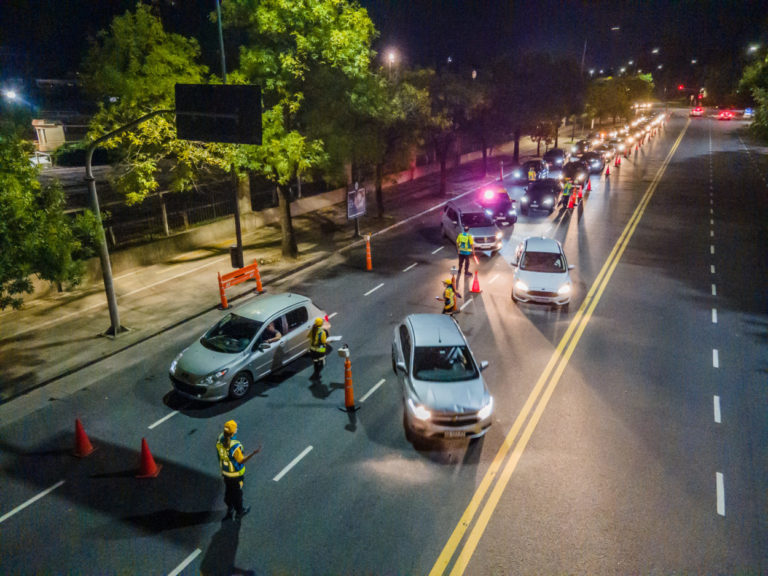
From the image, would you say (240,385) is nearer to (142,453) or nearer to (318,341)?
(318,341)

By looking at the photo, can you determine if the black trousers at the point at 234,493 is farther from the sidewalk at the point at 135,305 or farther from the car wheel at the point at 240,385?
the sidewalk at the point at 135,305

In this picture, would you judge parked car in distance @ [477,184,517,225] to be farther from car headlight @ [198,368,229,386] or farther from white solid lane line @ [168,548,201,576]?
white solid lane line @ [168,548,201,576]

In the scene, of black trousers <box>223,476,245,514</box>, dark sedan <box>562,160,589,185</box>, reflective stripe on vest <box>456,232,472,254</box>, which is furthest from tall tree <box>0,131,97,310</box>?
dark sedan <box>562,160,589,185</box>

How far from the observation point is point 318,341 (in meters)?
11.1

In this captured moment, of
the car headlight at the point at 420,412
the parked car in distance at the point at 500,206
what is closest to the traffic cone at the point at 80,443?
the car headlight at the point at 420,412

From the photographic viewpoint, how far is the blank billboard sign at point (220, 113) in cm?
1156

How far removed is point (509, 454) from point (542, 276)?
773 centimetres

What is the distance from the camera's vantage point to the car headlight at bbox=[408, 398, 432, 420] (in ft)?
29.6

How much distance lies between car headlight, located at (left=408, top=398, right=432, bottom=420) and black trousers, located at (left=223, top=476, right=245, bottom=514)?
3166 millimetres

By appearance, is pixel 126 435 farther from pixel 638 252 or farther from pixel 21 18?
pixel 21 18

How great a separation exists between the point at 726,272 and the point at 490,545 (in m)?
16.2

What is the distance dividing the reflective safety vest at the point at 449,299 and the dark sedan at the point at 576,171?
2546 centimetres

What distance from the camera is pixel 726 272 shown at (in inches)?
727

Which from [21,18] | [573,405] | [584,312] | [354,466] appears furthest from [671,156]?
[21,18]
